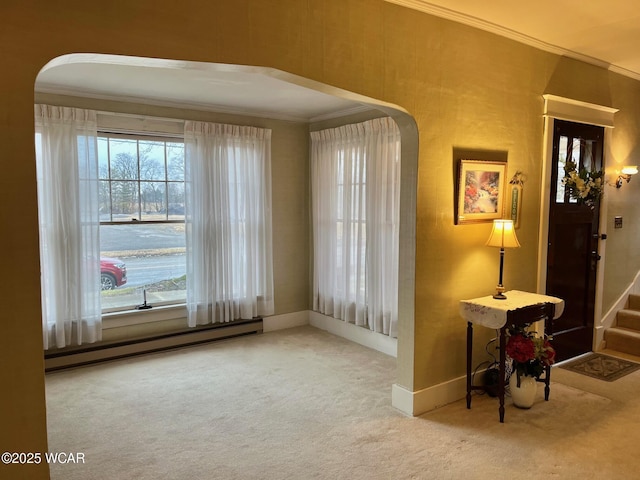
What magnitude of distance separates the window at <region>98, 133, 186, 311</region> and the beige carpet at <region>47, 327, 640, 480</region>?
860mm

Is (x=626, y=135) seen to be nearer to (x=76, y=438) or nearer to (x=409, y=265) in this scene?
(x=409, y=265)

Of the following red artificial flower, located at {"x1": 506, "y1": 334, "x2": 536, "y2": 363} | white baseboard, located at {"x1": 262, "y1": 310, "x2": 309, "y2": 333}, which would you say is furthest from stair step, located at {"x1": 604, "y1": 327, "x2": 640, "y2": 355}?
white baseboard, located at {"x1": 262, "y1": 310, "x2": 309, "y2": 333}

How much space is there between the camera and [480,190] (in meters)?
3.48

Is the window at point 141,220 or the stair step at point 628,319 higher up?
the window at point 141,220

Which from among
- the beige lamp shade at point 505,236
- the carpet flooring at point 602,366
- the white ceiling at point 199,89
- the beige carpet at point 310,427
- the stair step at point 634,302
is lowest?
the beige carpet at point 310,427

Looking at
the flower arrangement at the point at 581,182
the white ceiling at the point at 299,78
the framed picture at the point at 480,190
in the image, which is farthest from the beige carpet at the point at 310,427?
the white ceiling at the point at 299,78

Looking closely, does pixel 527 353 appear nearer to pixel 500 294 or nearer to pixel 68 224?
pixel 500 294

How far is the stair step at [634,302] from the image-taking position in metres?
4.90

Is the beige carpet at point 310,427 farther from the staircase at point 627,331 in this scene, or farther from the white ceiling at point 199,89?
the white ceiling at point 199,89

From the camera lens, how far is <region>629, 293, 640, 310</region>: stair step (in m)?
4.90

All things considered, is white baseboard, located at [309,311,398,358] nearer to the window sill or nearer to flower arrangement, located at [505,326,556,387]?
flower arrangement, located at [505,326,556,387]

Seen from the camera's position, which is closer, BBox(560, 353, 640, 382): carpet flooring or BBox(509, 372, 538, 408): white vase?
BBox(509, 372, 538, 408): white vase

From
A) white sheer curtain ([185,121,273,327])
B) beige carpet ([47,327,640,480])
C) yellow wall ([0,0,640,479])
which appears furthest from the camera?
white sheer curtain ([185,121,273,327])

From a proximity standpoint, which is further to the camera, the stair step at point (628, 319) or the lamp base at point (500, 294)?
the stair step at point (628, 319)
